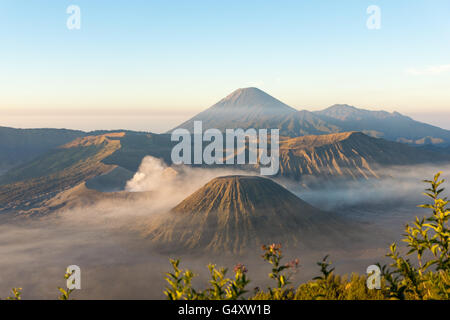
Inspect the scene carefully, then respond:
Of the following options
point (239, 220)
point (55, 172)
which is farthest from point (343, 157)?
point (55, 172)

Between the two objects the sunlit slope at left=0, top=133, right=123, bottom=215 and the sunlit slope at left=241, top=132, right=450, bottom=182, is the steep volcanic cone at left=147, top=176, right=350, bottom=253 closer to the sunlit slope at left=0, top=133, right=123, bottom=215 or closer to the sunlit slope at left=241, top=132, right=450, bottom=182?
the sunlit slope at left=0, top=133, right=123, bottom=215

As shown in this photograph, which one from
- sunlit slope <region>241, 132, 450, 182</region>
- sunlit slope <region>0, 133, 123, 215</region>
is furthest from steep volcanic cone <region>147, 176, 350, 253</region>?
sunlit slope <region>241, 132, 450, 182</region>

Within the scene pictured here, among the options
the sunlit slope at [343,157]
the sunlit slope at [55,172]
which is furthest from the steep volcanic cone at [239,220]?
the sunlit slope at [343,157]

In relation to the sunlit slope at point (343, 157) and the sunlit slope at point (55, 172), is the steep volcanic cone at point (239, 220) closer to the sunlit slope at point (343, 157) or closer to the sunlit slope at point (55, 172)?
the sunlit slope at point (55, 172)

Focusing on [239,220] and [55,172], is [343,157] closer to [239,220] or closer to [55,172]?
[239,220]

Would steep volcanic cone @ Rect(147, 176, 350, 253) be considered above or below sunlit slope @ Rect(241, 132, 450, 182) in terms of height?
below

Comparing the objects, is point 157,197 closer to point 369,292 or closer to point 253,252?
point 253,252

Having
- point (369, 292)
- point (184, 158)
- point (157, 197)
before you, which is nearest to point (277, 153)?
point (184, 158)

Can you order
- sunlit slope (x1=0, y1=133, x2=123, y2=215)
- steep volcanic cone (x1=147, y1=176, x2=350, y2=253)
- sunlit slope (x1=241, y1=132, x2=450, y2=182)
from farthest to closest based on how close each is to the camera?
sunlit slope (x1=241, y1=132, x2=450, y2=182), sunlit slope (x1=0, y1=133, x2=123, y2=215), steep volcanic cone (x1=147, y1=176, x2=350, y2=253)
